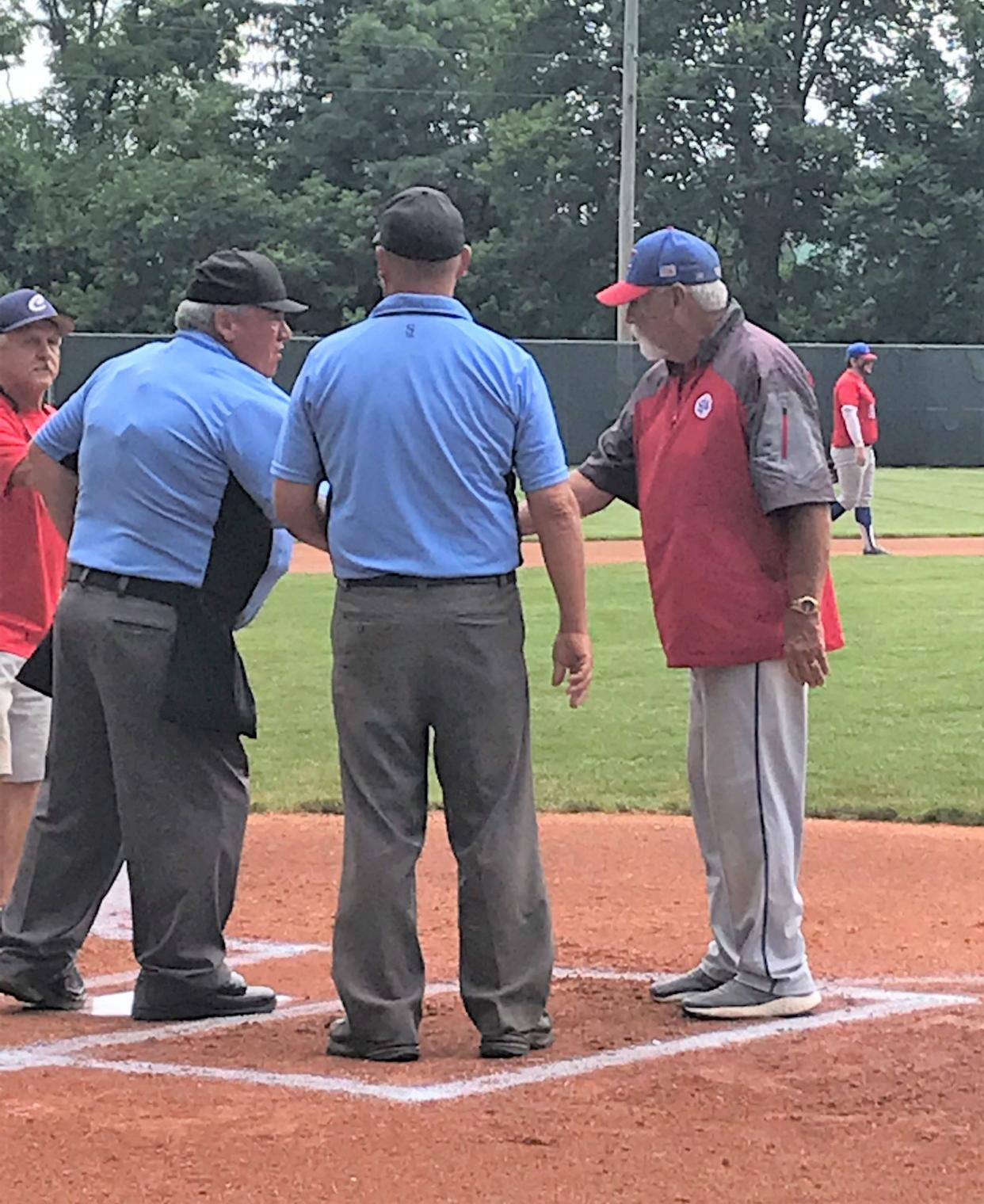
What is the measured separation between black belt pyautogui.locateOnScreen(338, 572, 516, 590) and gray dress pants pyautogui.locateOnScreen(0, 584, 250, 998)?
631 millimetres

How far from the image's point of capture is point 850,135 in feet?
164

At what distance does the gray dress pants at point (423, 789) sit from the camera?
482 cm

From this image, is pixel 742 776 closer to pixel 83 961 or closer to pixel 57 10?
pixel 83 961

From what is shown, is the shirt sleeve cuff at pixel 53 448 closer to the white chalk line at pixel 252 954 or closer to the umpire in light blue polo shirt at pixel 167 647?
the umpire in light blue polo shirt at pixel 167 647

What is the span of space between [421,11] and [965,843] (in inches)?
1945

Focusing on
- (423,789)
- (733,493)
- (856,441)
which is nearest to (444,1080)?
(423,789)

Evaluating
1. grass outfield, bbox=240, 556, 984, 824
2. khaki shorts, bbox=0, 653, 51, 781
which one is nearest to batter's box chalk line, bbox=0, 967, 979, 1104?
khaki shorts, bbox=0, 653, 51, 781

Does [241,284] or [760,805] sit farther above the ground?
[241,284]

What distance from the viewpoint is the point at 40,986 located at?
18.0 feet

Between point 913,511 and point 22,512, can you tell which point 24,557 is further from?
point 913,511

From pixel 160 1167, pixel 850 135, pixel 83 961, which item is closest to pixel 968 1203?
pixel 160 1167

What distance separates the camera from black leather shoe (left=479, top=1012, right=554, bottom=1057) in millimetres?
4836

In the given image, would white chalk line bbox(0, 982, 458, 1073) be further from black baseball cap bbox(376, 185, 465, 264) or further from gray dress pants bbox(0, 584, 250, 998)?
black baseball cap bbox(376, 185, 465, 264)

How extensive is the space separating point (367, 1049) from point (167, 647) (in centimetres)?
115
